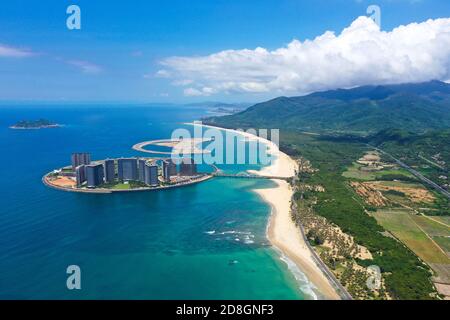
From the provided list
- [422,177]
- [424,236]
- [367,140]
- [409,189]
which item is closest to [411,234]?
[424,236]

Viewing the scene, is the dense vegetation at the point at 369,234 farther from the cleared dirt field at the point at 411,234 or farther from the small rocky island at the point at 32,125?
the small rocky island at the point at 32,125

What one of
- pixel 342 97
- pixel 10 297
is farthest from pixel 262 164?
pixel 342 97

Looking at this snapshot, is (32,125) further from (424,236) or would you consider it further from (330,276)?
(424,236)

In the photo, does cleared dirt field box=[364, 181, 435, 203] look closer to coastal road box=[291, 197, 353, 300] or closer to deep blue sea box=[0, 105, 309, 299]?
deep blue sea box=[0, 105, 309, 299]

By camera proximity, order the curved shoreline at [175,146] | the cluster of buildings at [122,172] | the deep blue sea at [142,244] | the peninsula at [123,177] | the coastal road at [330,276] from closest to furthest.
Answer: the coastal road at [330,276] → the deep blue sea at [142,244] → the peninsula at [123,177] → the cluster of buildings at [122,172] → the curved shoreline at [175,146]

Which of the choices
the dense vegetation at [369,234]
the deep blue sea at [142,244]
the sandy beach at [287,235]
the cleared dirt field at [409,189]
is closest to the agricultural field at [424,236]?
the dense vegetation at [369,234]

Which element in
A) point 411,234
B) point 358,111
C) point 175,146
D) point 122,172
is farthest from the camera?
point 358,111

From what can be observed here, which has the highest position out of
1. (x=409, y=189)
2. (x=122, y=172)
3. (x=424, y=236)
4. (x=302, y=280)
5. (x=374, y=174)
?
(x=122, y=172)
